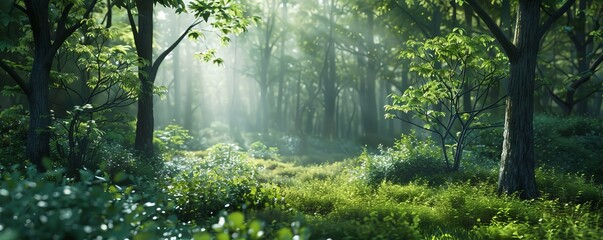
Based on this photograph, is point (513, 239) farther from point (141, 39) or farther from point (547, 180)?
point (141, 39)

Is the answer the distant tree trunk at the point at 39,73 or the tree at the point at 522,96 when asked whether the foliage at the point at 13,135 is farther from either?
the tree at the point at 522,96

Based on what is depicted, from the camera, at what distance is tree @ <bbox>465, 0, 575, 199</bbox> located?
927 centimetres

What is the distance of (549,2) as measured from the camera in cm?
1130

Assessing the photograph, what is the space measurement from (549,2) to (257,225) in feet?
35.7

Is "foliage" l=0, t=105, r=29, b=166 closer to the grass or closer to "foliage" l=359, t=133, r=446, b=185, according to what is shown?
the grass

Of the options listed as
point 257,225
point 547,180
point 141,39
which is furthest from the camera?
point 141,39

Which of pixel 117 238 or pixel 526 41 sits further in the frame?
pixel 526 41

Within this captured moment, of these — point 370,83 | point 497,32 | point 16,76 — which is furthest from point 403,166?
point 370,83

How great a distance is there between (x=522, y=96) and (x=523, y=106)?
0.65 feet

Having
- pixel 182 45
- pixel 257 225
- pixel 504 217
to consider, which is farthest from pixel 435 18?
pixel 182 45

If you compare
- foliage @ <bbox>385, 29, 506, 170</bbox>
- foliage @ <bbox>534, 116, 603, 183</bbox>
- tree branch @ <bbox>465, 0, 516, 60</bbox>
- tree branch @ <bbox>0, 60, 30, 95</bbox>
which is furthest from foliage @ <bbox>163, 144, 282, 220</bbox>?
foliage @ <bbox>534, 116, 603, 183</bbox>

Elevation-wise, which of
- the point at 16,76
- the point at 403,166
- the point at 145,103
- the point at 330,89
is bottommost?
the point at 403,166

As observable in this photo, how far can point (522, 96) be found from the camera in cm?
938

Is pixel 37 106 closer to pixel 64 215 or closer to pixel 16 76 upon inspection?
pixel 16 76
